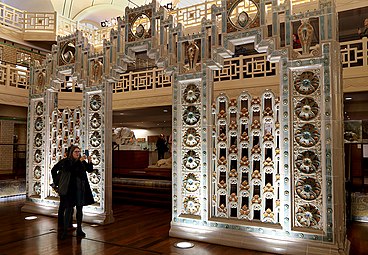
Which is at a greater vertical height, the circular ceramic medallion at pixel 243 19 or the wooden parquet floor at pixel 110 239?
the circular ceramic medallion at pixel 243 19

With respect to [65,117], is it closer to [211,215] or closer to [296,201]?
[211,215]

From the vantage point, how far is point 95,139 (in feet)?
18.6

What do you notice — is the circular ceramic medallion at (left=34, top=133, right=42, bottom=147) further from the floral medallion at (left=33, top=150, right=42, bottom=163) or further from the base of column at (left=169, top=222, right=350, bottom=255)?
the base of column at (left=169, top=222, right=350, bottom=255)

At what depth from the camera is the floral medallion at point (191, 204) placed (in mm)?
4617

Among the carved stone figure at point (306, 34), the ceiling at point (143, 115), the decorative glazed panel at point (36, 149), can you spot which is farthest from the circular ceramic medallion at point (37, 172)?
the carved stone figure at point (306, 34)

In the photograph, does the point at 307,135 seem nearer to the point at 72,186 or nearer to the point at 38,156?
the point at 72,186

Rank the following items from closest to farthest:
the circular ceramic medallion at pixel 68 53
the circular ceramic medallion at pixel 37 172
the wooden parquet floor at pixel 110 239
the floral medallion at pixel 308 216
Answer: the floral medallion at pixel 308 216 → the wooden parquet floor at pixel 110 239 → the circular ceramic medallion at pixel 68 53 → the circular ceramic medallion at pixel 37 172

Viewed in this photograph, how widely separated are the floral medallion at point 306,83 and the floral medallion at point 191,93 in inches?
56.6

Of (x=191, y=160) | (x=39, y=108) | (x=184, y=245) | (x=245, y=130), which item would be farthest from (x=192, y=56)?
(x=39, y=108)

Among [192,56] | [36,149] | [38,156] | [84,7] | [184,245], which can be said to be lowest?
[184,245]

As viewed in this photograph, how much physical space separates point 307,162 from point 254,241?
124 centimetres

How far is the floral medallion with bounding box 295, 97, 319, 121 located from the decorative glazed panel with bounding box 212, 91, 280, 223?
314mm

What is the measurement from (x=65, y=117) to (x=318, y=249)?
16.4ft

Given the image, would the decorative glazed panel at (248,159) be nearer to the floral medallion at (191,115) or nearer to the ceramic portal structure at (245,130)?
the ceramic portal structure at (245,130)
